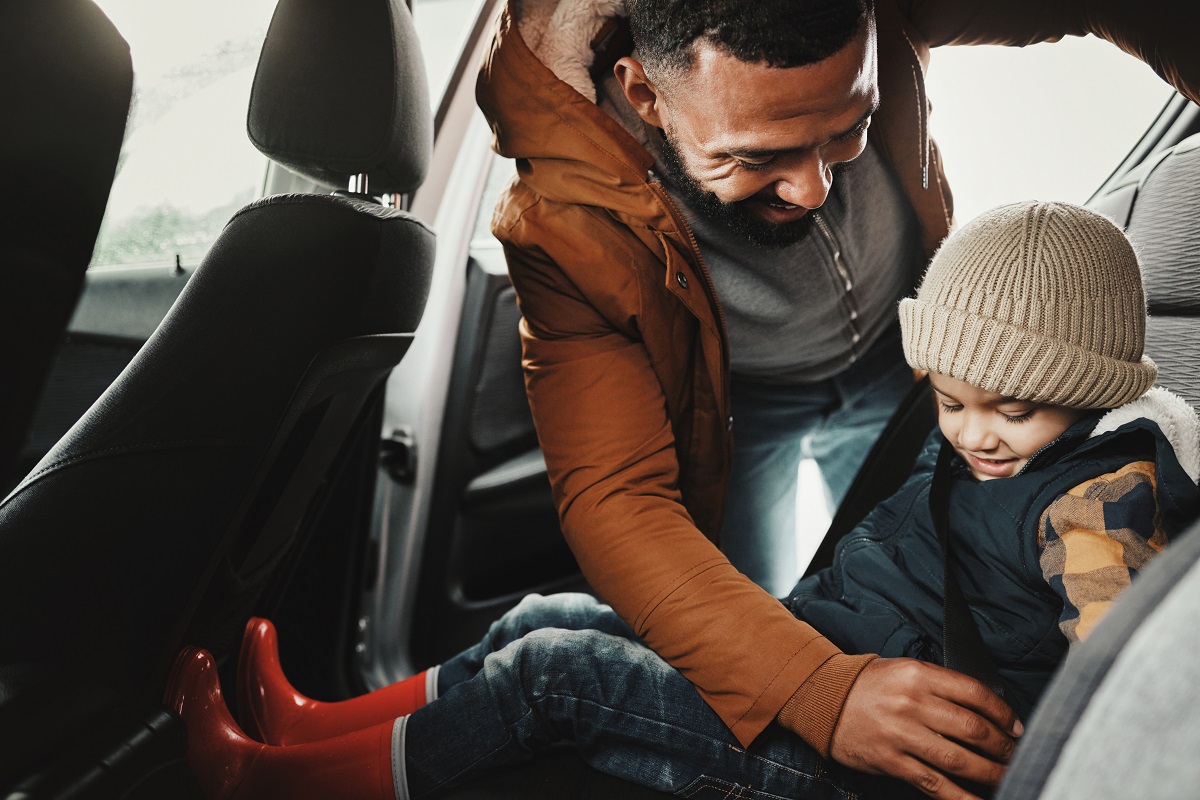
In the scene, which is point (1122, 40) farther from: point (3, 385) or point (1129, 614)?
point (3, 385)

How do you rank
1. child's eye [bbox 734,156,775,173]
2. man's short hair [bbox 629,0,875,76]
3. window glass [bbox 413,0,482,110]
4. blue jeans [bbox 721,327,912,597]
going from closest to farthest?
man's short hair [bbox 629,0,875,76], child's eye [bbox 734,156,775,173], blue jeans [bbox 721,327,912,597], window glass [bbox 413,0,482,110]

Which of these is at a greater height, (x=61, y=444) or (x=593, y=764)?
(x=61, y=444)

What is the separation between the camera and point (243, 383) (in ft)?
3.16

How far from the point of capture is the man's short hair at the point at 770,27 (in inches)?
36.9

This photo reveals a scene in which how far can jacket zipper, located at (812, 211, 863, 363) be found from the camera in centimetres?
128

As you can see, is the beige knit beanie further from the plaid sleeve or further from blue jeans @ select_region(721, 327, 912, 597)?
blue jeans @ select_region(721, 327, 912, 597)

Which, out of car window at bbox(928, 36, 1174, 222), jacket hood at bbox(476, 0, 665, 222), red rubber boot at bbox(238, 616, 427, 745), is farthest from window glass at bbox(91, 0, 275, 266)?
car window at bbox(928, 36, 1174, 222)

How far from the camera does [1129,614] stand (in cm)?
38

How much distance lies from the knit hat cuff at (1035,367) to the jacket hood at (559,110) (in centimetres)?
40

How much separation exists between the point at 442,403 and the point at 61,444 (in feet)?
3.09

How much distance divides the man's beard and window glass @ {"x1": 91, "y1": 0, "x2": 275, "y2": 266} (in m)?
0.61

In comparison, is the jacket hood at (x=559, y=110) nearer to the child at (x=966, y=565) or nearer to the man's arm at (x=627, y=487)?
the man's arm at (x=627, y=487)

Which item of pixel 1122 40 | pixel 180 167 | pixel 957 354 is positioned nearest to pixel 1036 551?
pixel 957 354

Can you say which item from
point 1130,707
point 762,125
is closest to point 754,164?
point 762,125
